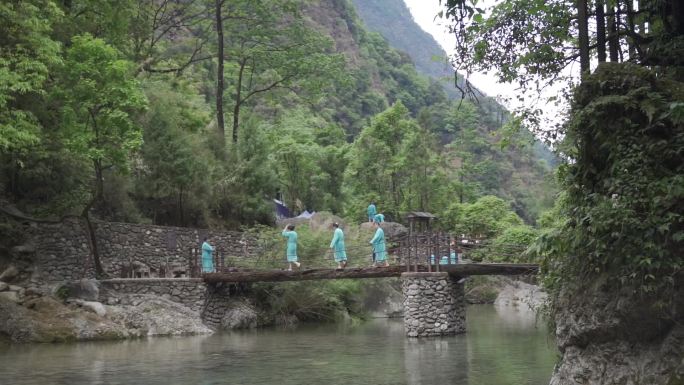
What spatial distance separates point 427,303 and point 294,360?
19.2ft

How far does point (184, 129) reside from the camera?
2875 cm

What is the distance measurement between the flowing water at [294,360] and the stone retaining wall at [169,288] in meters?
2.33

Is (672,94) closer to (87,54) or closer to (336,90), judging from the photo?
(87,54)

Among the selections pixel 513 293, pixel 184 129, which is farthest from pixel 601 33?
pixel 513 293

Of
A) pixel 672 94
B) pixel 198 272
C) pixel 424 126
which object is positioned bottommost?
pixel 198 272

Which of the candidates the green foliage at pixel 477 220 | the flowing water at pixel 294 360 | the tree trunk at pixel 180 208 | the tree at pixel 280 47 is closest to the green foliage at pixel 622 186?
the flowing water at pixel 294 360

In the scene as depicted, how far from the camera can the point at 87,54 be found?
1845 centimetres

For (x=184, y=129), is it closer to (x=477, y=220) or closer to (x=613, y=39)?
(x=477, y=220)

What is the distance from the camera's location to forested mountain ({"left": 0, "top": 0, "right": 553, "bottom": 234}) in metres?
17.9

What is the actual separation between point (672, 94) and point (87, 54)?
50.5 ft

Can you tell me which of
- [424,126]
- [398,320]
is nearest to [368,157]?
[424,126]

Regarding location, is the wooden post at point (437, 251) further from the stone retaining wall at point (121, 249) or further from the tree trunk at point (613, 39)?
the tree trunk at point (613, 39)

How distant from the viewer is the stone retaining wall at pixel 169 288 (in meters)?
20.5

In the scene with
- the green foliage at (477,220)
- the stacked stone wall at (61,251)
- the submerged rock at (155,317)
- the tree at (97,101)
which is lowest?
the submerged rock at (155,317)
